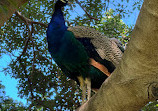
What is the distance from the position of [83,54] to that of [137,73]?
154 cm

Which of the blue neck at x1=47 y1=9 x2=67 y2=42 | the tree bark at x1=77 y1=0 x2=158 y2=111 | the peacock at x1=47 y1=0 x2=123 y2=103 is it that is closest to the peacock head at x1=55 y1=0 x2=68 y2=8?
the blue neck at x1=47 y1=9 x2=67 y2=42

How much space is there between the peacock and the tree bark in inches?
47.9

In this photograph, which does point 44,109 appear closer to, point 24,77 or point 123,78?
point 24,77

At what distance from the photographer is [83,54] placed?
2.58 meters

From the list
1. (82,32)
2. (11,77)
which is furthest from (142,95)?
(11,77)

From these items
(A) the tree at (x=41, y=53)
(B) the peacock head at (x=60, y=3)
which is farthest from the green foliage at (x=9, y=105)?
(B) the peacock head at (x=60, y=3)

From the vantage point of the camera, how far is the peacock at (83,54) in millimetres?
2568

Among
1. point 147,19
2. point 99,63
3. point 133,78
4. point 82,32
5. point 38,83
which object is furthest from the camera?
point 38,83

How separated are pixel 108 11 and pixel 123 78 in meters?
3.34

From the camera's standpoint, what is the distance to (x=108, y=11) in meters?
4.29

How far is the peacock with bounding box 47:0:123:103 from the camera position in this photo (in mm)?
2568

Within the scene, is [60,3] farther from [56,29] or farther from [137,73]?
[137,73]

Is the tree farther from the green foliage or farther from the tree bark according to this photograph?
the tree bark

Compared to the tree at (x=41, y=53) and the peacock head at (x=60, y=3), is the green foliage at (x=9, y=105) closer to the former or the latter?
the tree at (x=41, y=53)
